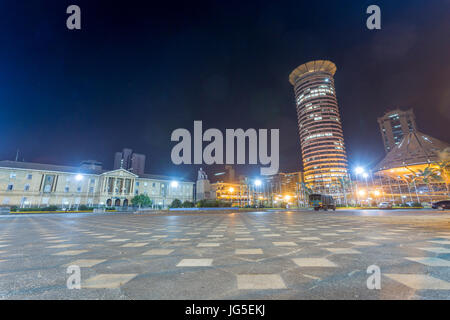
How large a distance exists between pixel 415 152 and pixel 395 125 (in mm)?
134644

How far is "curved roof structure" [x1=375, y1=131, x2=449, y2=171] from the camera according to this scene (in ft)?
142

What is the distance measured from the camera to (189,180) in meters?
88.6

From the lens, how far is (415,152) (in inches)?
1815

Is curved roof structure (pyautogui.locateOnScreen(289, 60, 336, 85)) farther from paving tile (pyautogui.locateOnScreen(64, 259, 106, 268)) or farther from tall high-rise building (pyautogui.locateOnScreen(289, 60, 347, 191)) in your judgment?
paving tile (pyautogui.locateOnScreen(64, 259, 106, 268))

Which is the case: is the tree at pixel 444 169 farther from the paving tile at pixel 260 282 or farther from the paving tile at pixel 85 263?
the paving tile at pixel 85 263

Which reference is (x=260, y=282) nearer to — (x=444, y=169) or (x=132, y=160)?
(x=444, y=169)

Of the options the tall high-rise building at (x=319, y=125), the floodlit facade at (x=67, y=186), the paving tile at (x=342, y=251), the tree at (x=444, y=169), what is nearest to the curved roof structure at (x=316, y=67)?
the tall high-rise building at (x=319, y=125)

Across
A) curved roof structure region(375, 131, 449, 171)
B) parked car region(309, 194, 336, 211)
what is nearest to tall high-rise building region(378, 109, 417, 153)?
curved roof structure region(375, 131, 449, 171)

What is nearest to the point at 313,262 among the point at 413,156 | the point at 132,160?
the point at 413,156

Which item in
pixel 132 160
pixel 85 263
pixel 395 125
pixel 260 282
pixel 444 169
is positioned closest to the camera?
pixel 260 282

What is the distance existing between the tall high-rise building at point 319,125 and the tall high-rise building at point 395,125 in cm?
5963
